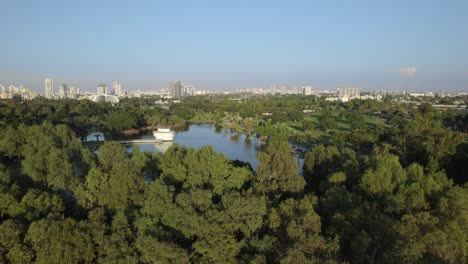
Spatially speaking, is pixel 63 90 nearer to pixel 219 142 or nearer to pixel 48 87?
pixel 48 87

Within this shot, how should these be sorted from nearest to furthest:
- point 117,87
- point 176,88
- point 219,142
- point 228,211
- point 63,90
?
1. point 228,211
2. point 219,142
3. point 63,90
4. point 176,88
5. point 117,87

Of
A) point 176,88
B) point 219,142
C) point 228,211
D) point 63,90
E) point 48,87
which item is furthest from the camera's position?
point 176,88

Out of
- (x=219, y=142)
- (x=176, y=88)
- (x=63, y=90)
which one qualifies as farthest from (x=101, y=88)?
(x=219, y=142)

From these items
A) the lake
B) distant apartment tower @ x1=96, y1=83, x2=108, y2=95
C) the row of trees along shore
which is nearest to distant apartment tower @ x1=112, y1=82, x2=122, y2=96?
distant apartment tower @ x1=96, y1=83, x2=108, y2=95

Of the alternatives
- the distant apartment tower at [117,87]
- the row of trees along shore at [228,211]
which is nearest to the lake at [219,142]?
the row of trees along shore at [228,211]

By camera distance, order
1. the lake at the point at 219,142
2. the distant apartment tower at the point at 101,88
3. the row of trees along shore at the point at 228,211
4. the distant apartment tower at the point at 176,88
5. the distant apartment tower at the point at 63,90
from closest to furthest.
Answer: the row of trees along shore at the point at 228,211 < the lake at the point at 219,142 < the distant apartment tower at the point at 63,90 < the distant apartment tower at the point at 101,88 < the distant apartment tower at the point at 176,88

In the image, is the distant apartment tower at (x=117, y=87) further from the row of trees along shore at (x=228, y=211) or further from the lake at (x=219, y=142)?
the row of trees along shore at (x=228, y=211)

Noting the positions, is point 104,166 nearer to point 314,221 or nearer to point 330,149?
point 314,221

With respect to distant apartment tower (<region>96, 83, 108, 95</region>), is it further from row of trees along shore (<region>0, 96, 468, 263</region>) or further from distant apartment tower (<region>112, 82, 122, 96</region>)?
row of trees along shore (<region>0, 96, 468, 263</region>)

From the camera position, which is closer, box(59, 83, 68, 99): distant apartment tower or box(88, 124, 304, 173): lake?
box(88, 124, 304, 173): lake

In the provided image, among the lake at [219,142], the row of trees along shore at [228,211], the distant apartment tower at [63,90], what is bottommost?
the lake at [219,142]
